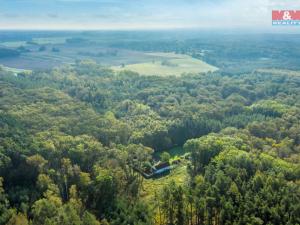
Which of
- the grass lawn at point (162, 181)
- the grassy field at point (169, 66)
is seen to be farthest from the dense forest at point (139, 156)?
the grassy field at point (169, 66)

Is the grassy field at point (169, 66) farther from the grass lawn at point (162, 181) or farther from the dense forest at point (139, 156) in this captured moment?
the grass lawn at point (162, 181)

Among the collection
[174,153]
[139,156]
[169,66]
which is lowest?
[174,153]

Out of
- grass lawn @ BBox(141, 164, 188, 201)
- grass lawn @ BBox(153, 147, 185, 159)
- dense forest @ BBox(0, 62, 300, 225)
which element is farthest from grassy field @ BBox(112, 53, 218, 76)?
grass lawn @ BBox(141, 164, 188, 201)

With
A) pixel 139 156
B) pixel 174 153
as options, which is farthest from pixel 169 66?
pixel 139 156

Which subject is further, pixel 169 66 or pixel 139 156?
pixel 169 66

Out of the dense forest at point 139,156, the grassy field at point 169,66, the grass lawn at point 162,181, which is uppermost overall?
the grassy field at point 169,66

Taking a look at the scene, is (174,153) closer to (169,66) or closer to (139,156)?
(139,156)
